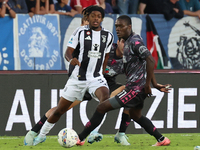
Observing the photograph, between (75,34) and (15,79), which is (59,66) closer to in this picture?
(15,79)

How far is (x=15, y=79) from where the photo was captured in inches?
311

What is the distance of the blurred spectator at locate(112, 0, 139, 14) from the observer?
10922mm

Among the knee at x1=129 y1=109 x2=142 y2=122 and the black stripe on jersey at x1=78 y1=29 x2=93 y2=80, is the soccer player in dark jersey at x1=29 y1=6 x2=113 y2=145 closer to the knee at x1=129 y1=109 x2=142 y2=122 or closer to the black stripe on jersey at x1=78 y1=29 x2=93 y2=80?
the black stripe on jersey at x1=78 y1=29 x2=93 y2=80

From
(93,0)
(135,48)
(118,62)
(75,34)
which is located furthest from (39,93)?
(93,0)

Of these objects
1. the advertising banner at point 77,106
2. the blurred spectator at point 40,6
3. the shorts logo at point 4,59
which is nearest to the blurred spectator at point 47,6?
the blurred spectator at point 40,6

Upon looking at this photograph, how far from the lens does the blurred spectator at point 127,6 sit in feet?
35.8

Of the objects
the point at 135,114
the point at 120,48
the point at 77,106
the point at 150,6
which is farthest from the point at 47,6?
the point at 135,114

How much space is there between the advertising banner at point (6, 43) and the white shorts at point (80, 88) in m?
3.34

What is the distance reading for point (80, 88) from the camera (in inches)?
242

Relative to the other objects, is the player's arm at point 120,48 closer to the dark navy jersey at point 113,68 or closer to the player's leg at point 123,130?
the dark navy jersey at point 113,68

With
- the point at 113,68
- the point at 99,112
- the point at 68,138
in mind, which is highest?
the point at 113,68

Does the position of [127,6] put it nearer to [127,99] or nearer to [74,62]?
[74,62]

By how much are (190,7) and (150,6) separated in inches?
40.9

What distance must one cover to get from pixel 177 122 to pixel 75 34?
3.11m
